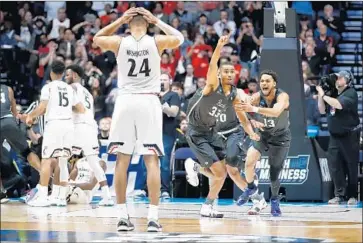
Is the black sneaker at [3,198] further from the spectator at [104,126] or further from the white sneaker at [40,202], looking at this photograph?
the spectator at [104,126]

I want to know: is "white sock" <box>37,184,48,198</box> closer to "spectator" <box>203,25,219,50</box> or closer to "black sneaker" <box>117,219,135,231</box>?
"black sneaker" <box>117,219,135,231</box>

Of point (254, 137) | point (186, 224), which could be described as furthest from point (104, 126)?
point (186, 224)

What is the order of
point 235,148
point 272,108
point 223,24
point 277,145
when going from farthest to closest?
point 223,24 < point 235,148 < point 277,145 < point 272,108

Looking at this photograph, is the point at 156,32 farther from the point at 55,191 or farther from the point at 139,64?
the point at 139,64

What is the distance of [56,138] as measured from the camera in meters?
14.7

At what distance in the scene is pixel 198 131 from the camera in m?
12.9

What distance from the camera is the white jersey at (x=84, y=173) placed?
16234 millimetres

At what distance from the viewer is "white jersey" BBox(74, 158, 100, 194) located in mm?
16234

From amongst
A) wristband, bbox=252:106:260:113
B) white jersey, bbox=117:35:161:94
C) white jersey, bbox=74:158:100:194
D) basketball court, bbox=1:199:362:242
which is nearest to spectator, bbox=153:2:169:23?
white jersey, bbox=74:158:100:194

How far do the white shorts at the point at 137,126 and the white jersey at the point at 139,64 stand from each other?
10 cm

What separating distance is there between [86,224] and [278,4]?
6453 millimetres

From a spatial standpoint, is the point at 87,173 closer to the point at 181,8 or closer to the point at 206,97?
the point at 206,97

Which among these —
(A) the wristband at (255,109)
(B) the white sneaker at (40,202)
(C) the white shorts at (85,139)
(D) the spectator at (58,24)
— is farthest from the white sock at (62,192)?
(D) the spectator at (58,24)

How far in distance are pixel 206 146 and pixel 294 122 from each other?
3925 millimetres
